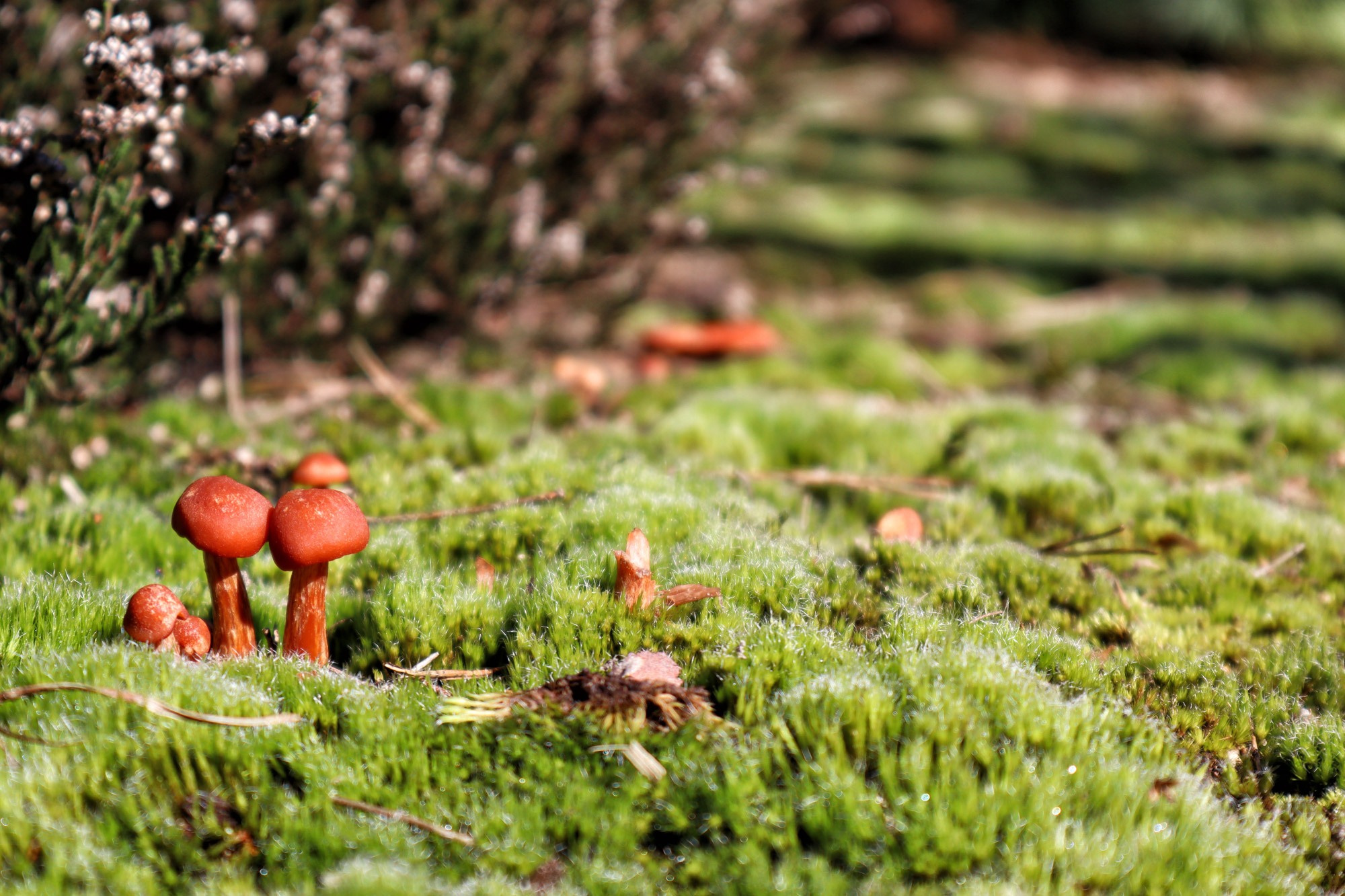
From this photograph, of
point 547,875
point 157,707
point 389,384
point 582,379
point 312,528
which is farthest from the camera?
point 582,379

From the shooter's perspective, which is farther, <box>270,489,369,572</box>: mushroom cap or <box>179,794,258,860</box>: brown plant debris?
<box>270,489,369,572</box>: mushroom cap

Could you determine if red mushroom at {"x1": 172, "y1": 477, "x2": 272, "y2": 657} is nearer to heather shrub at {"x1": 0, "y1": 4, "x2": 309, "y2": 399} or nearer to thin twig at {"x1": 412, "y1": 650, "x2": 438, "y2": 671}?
thin twig at {"x1": 412, "y1": 650, "x2": 438, "y2": 671}

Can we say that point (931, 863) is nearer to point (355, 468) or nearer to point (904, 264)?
point (355, 468)

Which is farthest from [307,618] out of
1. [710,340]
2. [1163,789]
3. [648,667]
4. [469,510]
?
[710,340]

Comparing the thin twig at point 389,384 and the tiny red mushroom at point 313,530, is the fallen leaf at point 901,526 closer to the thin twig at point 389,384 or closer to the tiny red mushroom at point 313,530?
the tiny red mushroom at point 313,530

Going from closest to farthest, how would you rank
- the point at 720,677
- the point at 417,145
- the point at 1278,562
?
1. the point at 720,677
2. the point at 1278,562
3. the point at 417,145

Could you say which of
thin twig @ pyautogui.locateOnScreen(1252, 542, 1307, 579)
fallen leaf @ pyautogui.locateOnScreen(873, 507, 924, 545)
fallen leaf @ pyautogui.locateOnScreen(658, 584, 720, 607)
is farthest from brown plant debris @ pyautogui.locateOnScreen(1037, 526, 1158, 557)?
fallen leaf @ pyautogui.locateOnScreen(658, 584, 720, 607)

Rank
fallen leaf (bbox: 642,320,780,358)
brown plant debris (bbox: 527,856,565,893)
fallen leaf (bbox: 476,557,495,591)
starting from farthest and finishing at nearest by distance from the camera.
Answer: fallen leaf (bbox: 642,320,780,358) → fallen leaf (bbox: 476,557,495,591) → brown plant debris (bbox: 527,856,565,893)

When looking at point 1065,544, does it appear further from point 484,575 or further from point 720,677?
point 484,575
